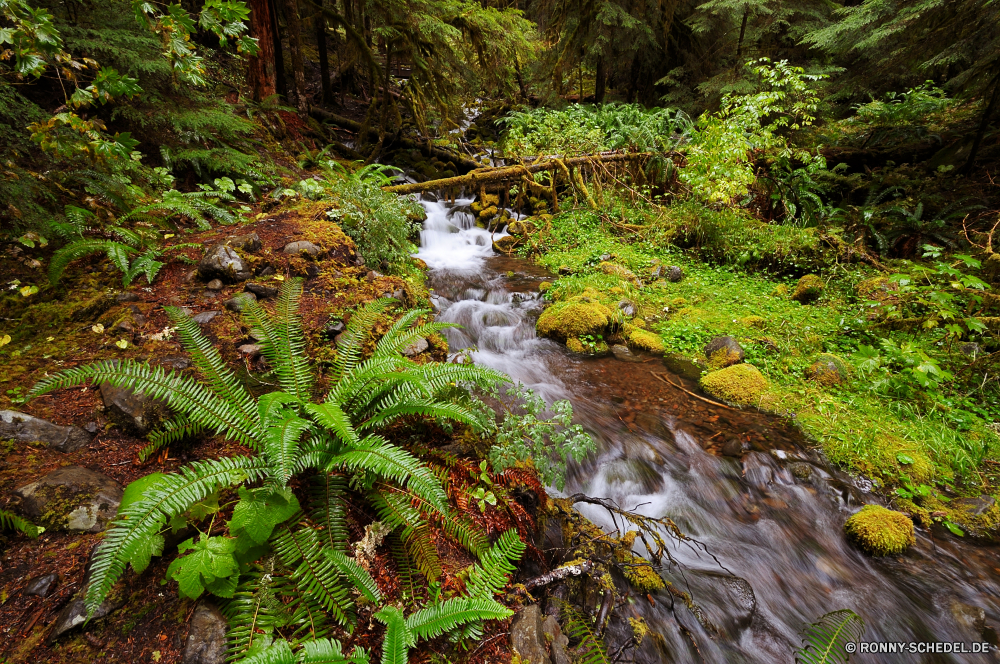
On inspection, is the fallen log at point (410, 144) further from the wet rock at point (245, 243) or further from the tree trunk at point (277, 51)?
the wet rock at point (245, 243)

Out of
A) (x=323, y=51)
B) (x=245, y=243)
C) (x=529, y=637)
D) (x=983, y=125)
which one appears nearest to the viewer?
(x=529, y=637)

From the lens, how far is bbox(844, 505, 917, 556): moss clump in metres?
3.63

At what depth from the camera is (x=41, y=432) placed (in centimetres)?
243

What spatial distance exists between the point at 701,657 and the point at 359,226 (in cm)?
592

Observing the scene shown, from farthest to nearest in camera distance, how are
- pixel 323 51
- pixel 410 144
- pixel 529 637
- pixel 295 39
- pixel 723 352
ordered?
1. pixel 410 144
2. pixel 323 51
3. pixel 295 39
4. pixel 723 352
5. pixel 529 637

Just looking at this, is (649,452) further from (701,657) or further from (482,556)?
(482,556)

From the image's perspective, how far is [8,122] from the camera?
346cm

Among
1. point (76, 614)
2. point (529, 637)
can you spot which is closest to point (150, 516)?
point (76, 614)

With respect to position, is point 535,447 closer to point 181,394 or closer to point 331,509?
point 331,509

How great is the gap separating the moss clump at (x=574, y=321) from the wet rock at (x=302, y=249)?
11.4ft

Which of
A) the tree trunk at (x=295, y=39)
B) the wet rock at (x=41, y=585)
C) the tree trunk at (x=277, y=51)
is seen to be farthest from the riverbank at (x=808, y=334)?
the tree trunk at (x=277, y=51)

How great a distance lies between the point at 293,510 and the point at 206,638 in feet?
1.83

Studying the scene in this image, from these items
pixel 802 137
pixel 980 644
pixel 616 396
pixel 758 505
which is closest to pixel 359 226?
pixel 616 396

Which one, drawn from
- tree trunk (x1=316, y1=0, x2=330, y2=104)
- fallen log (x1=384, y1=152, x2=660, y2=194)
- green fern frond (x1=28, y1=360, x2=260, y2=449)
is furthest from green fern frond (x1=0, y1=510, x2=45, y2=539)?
tree trunk (x1=316, y1=0, x2=330, y2=104)
